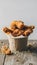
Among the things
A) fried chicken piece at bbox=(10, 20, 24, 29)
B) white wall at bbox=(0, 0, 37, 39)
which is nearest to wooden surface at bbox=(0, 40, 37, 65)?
fried chicken piece at bbox=(10, 20, 24, 29)

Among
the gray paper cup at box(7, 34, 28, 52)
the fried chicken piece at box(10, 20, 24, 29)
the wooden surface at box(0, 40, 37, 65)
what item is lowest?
the wooden surface at box(0, 40, 37, 65)

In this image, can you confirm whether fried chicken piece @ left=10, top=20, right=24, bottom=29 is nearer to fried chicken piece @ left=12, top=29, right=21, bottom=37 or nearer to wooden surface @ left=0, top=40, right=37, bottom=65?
fried chicken piece @ left=12, top=29, right=21, bottom=37

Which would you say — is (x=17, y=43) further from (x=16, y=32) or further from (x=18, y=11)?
(x=18, y=11)

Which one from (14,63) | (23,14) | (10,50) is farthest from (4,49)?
(23,14)

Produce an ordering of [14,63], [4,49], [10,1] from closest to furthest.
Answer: [14,63] < [4,49] < [10,1]

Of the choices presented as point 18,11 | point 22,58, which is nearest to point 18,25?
point 22,58

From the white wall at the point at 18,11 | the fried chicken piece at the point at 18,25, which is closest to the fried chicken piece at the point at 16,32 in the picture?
→ the fried chicken piece at the point at 18,25

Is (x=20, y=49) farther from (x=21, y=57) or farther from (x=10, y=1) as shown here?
(x=10, y=1)

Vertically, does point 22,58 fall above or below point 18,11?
below
